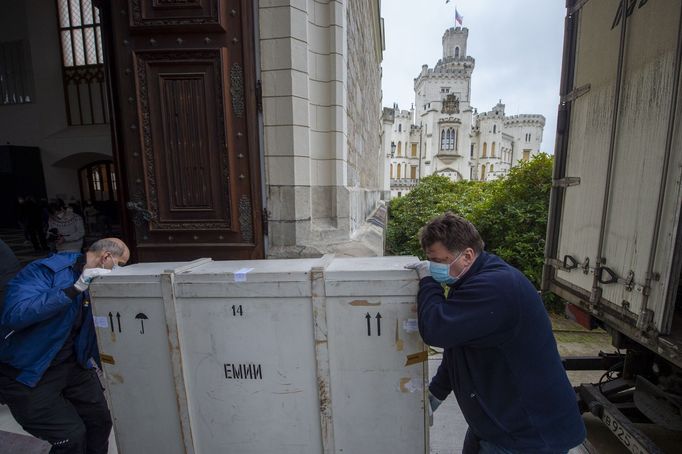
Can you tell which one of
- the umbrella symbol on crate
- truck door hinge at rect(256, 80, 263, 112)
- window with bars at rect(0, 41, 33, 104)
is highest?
window with bars at rect(0, 41, 33, 104)

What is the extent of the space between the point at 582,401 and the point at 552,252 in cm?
147

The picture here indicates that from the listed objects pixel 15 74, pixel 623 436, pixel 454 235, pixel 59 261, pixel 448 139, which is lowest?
pixel 623 436

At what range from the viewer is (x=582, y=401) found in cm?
296

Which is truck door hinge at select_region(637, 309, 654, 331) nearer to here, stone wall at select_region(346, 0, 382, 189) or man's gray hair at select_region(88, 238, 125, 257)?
stone wall at select_region(346, 0, 382, 189)

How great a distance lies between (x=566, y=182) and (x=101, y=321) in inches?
157

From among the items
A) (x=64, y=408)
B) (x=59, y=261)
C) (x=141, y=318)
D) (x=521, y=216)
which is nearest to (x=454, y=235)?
(x=141, y=318)

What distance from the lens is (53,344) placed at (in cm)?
205

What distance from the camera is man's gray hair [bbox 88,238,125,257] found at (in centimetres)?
212

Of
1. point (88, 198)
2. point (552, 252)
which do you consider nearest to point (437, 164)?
point (88, 198)

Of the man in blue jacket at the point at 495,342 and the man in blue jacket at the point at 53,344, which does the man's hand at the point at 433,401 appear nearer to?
the man in blue jacket at the point at 495,342

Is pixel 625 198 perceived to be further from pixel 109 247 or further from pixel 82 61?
pixel 82 61

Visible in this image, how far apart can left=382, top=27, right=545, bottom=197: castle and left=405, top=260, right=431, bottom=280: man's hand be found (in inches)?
1829

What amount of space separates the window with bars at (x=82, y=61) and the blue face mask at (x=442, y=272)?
13.1m

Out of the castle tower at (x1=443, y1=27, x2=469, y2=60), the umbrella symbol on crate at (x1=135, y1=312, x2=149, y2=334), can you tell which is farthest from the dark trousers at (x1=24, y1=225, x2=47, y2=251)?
the castle tower at (x1=443, y1=27, x2=469, y2=60)
